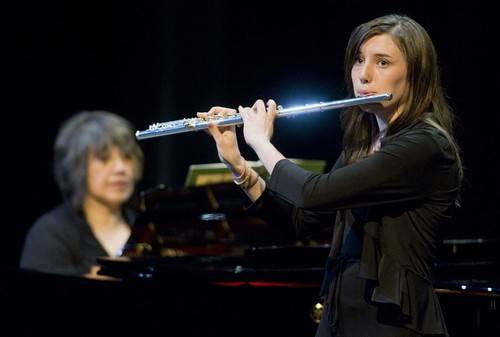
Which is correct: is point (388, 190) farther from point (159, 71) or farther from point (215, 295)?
point (159, 71)

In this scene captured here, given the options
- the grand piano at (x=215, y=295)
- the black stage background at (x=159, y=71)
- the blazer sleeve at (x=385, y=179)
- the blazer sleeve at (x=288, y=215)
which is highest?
the black stage background at (x=159, y=71)

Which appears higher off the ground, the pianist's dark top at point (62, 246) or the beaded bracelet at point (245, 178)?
the beaded bracelet at point (245, 178)

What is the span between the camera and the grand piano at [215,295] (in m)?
2.35

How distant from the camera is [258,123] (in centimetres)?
214

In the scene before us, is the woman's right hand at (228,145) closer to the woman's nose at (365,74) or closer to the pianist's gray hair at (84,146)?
the woman's nose at (365,74)

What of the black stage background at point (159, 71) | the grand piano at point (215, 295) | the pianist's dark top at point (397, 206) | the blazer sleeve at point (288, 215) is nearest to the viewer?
the pianist's dark top at point (397, 206)

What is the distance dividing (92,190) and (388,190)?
266 centimetres

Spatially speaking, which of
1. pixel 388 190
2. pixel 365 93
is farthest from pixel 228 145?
pixel 388 190

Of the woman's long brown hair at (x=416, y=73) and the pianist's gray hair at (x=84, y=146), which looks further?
the pianist's gray hair at (x=84, y=146)

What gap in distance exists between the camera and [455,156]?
6.56ft

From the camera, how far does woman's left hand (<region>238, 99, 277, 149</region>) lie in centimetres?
211

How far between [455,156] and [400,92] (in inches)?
7.5

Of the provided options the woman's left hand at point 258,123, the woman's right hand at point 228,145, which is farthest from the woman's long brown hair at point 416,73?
the woman's right hand at point 228,145

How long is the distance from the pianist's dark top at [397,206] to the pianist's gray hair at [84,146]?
2501mm
